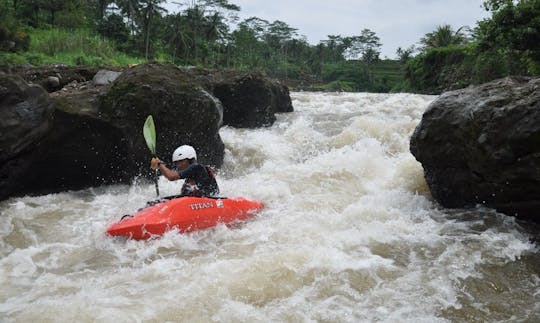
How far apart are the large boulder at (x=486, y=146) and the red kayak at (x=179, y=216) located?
8.86 feet

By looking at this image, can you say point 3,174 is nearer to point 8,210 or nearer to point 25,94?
point 8,210

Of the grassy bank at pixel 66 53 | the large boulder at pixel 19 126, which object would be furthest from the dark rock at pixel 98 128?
the grassy bank at pixel 66 53

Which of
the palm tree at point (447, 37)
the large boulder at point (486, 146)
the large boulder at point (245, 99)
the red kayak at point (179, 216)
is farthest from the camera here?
the palm tree at point (447, 37)

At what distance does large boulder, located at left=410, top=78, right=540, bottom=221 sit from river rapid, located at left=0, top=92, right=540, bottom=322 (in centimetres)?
27

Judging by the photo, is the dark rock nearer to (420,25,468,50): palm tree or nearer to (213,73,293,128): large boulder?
(213,73,293,128): large boulder

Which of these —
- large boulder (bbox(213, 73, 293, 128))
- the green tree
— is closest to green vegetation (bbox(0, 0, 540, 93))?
the green tree

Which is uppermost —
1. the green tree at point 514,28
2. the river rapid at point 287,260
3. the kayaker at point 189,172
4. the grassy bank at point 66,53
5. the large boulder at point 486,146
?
the green tree at point 514,28

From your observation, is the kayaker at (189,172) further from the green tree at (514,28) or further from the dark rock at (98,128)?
Result: the green tree at (514,28)

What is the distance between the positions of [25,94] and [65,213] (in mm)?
1739

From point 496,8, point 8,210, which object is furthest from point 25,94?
point 496,8

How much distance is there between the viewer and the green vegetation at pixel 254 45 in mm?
11711

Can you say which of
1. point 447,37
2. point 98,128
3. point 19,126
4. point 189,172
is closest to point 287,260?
point 189,172

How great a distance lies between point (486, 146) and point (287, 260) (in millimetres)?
2641

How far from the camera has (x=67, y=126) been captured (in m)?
6.79
